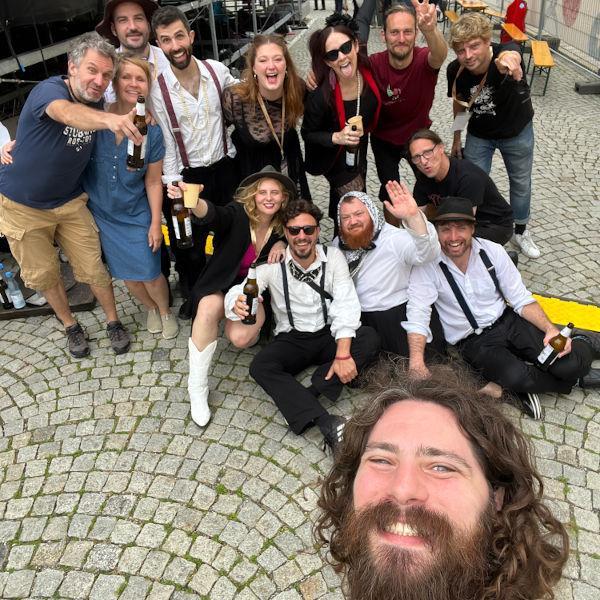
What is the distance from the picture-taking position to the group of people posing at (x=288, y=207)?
385 cm

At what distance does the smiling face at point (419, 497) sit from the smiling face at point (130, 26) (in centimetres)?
365

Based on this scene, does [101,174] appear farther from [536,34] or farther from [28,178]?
[536,34]

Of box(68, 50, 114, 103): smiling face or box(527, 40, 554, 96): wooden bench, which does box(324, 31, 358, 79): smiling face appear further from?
box(527, 40, 554, 96): wooden bench

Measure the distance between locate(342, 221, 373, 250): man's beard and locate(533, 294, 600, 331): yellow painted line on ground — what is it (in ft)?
5.59

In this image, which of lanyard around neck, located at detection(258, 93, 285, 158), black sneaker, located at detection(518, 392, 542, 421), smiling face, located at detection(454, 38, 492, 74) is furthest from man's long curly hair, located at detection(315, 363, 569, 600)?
smiling face, located at detection(454, 38, 492, 74)

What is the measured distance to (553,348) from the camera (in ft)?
12.3

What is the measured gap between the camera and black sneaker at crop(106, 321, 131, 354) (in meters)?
4.80

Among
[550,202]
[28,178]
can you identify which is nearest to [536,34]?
[550,202]

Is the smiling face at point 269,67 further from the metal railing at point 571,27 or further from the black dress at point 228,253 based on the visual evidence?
the metal railing at point 571,27

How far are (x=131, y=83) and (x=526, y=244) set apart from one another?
424 cm

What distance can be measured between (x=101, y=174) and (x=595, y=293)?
4570 millimetres

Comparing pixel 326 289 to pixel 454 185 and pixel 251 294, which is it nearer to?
pixel 251 294

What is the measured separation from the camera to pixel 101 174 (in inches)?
165

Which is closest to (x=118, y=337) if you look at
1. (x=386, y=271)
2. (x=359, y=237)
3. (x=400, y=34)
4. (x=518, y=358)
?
(x=359, y=237)
